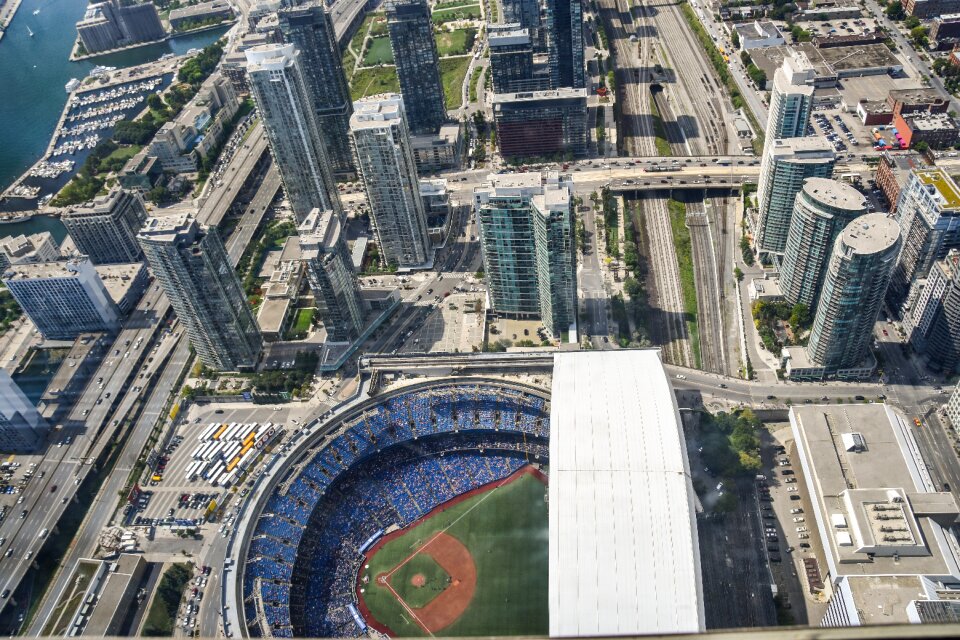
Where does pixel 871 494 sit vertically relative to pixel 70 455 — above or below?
above

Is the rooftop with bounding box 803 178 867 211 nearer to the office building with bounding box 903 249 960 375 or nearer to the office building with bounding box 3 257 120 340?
the office building with bounding box 903 249 960 375

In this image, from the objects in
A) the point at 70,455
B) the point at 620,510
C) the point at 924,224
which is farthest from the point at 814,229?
the point at 70,455

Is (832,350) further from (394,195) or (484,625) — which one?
(394,195)

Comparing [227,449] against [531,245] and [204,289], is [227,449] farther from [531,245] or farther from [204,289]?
[531,245]

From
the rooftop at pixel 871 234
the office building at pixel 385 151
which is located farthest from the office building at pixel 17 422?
the rooftop at pixel 871 234

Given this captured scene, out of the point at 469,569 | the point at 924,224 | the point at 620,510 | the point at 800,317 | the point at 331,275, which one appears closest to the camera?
the point at 620,510

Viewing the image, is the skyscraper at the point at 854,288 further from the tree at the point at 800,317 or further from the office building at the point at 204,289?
the office building at the point at 204,289
